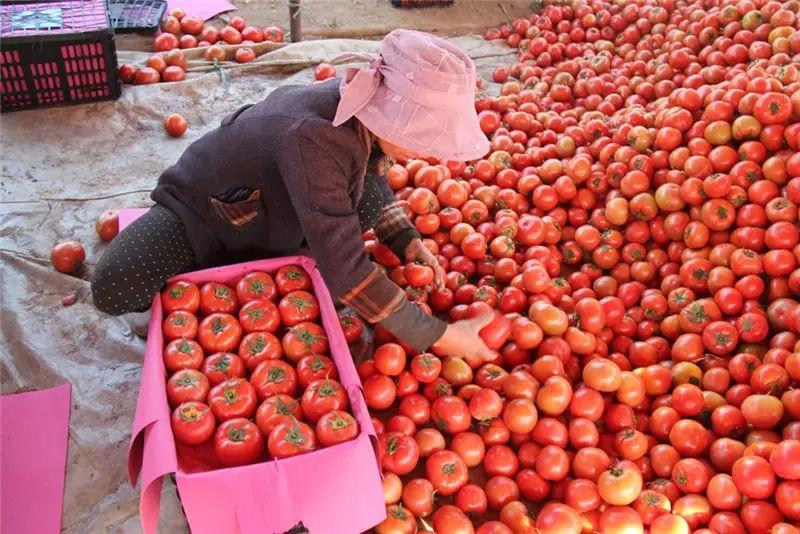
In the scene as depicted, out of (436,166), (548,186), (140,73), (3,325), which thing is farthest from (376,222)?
(140,73)

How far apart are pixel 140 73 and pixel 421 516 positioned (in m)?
3.33

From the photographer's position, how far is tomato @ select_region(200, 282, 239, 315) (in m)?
2.28

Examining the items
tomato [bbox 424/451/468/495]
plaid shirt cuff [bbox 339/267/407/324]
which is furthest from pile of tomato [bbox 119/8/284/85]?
tomato [bbox 424/451/468/495]

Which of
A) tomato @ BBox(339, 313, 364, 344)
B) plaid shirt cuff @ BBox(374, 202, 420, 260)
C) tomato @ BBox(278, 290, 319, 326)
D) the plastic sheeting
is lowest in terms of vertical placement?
the plastic sheeting

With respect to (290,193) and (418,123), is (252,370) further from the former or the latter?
(418,123)

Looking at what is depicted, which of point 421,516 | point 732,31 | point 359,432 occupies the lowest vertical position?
point 421,516

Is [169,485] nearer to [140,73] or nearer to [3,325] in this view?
[3,325]

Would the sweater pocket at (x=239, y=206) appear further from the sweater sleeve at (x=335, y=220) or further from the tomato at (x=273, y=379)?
the tomato at (x=273, y=379)

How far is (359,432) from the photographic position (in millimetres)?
1864

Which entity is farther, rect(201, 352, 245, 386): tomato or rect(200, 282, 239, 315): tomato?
rect(200, 282, 239, 315): tomato

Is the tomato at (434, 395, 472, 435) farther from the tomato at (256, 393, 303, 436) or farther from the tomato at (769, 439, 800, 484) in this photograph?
the tomato at (769, 439, 800, 484)

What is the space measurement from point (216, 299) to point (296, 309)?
0.28m

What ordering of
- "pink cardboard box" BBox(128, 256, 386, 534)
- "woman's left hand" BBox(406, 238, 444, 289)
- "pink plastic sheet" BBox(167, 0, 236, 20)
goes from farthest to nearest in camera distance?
"pink plastic sheet" BBox(167, 0, 236, 20), "woman's left hand" BBox(406, 238, 444, 289), "pink cardboard box" BBox(128, 256, 386, 534)

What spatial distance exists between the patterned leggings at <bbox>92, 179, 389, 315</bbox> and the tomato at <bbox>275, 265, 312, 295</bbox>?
0.41m
